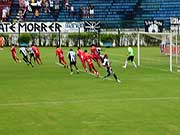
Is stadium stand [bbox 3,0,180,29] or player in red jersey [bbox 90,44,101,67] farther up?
stadium stand [bbox 3,0,180,29]

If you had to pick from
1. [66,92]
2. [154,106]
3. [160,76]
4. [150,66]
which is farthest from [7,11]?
[154,106]

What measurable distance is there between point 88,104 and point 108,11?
5532 cm

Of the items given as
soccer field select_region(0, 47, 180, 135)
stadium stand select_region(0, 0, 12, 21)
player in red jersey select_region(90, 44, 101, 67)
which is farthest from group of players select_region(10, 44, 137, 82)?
stadium stand select_region(0, 0, 12, 21)

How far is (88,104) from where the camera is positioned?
63.1 feet

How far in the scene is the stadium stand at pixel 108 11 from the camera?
7219 cm

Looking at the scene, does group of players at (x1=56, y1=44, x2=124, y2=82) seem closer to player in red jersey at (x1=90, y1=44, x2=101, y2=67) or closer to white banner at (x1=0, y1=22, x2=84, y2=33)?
player in red jersey at (x1=90, y1=44, x2=101, y2=67)

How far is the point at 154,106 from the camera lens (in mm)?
18703

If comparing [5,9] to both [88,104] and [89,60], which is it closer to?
[89,60]

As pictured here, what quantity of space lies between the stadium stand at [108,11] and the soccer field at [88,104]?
4056 cm

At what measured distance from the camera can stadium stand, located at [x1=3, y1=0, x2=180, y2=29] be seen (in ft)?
237

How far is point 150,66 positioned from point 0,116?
2158cm


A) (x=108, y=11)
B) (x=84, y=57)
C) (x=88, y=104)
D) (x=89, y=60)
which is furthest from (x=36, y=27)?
(x=88, y=104)

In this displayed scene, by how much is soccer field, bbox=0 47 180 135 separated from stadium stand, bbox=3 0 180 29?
40.6 m

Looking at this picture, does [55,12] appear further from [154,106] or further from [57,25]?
[154,106]
